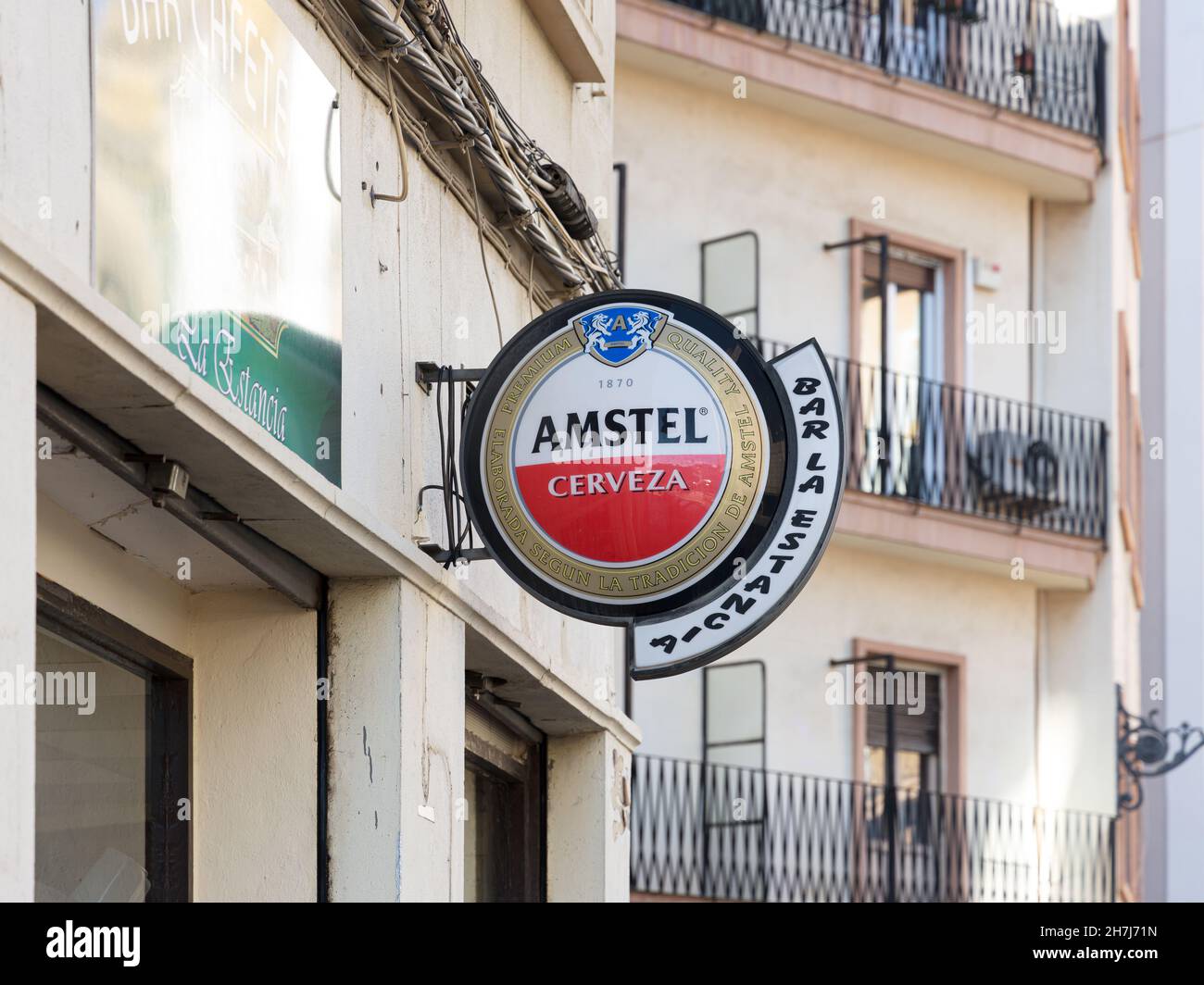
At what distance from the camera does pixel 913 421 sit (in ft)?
68.0

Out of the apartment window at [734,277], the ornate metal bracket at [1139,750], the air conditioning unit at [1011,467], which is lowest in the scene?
the ornate metal bracket at [1139,750]

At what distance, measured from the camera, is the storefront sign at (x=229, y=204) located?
4977mm

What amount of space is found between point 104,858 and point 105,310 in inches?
68.6

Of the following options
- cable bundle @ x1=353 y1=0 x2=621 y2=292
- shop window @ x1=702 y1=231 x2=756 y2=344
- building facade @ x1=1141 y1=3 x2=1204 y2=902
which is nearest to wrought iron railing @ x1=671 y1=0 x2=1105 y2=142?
shop window @ x1=702 y1=231 x2=756 y2=344

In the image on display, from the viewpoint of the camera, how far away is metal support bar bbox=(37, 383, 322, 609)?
16.5 feet

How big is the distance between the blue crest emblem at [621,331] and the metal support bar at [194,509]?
0.95 m

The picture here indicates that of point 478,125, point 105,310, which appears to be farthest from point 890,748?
point 105,310

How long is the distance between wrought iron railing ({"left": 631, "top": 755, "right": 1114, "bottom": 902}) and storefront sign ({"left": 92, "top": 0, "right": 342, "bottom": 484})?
465 inches

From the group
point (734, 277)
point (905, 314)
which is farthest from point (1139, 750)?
point (734, 277)

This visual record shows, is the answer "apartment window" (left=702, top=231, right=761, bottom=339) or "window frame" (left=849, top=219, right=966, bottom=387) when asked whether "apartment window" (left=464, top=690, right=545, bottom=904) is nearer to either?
"apartment window" (left=702, top=231, right=761, bottom=339)

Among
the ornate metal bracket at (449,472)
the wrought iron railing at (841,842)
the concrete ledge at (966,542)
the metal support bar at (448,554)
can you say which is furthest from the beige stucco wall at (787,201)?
the metal support bar at (448,554)

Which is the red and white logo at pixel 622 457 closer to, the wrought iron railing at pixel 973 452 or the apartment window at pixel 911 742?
the wrought iron railing at pixel 973 452

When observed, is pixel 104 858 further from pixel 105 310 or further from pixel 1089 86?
pixel 1089 86

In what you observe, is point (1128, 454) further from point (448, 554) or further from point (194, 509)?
point (194, 509)
